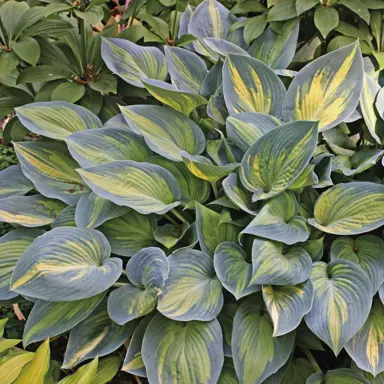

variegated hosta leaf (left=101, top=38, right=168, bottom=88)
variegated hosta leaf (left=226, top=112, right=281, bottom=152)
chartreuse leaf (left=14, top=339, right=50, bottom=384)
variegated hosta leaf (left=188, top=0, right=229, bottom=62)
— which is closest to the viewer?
chartreuse leaf (left=14, top=339, right=50, bottom=384)

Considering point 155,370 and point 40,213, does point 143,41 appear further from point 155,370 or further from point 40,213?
point 155,370

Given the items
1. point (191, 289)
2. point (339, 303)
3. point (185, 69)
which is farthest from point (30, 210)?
point (339, 303)

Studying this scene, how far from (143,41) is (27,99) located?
40 centimetres

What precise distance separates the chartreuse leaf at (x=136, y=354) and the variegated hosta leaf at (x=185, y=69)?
62cm

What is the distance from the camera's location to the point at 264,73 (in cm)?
109

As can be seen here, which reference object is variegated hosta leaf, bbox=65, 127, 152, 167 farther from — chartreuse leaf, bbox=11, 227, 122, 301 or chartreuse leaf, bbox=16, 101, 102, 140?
chartreuse leaf, bbox=11, 227, 122, 301

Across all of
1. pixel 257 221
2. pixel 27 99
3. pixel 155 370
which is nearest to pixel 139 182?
pixel 257 221

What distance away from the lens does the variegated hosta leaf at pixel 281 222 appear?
34.1 inches

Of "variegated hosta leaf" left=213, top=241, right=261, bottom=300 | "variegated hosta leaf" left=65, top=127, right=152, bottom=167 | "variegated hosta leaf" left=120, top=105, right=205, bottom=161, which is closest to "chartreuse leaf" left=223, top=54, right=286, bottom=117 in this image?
"variegated hosta leaf" left=120, top=105, right=205, bottom=161

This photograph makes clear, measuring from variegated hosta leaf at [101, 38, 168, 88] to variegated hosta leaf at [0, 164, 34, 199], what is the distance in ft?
1.20

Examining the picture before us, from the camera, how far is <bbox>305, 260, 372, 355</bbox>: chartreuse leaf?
0.81m

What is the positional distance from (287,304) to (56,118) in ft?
2.31

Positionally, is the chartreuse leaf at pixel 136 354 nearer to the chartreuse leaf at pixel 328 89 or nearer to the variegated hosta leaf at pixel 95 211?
the variegated hosta leaf at pixel 95 211

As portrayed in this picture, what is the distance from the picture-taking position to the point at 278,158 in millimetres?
947
